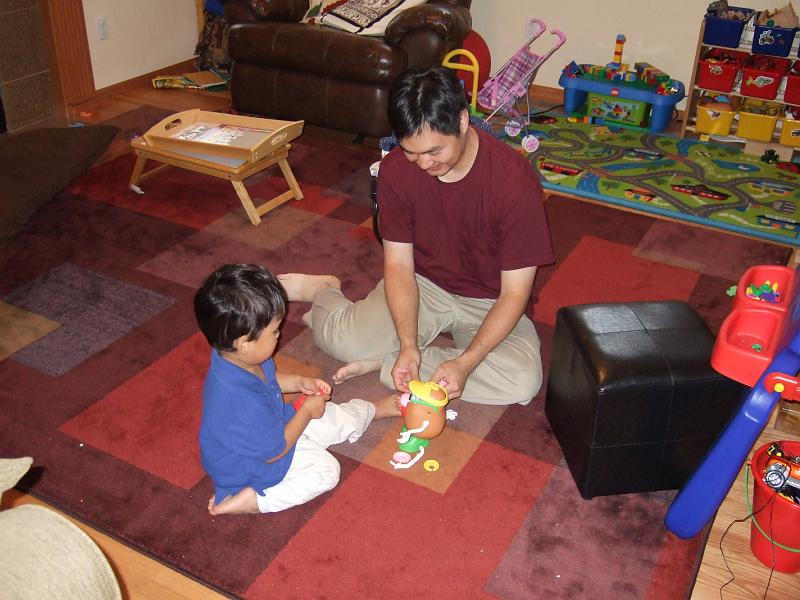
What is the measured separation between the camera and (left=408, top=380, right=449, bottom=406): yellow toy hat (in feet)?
6.48

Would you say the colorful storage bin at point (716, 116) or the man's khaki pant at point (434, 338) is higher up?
the colorful storage bin at point (716, 116)

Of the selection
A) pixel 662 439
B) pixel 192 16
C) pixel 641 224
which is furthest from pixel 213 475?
pixel 192 16

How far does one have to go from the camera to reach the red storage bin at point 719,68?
13.3 ft

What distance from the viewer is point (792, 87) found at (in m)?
3.95

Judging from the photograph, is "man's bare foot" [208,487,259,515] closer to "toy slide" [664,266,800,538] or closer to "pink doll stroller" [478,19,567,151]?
"toy slide" [664,266,800,538]

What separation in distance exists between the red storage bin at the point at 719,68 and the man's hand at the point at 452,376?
2.86 metres

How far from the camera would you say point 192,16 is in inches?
207

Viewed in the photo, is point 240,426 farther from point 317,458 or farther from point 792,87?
point 792,87

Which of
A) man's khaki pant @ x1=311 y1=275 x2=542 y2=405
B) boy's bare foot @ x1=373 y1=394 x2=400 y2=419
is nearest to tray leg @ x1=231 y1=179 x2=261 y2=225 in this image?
man's khaki pant @ x1=311 y1=275 x2=542 y2=405

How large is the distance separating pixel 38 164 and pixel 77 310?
3.68 ft

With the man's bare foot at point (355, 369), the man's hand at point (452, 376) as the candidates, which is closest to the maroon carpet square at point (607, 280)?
the man's bare foot at point (355, 369)

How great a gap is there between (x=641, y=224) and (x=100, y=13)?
3272 mm

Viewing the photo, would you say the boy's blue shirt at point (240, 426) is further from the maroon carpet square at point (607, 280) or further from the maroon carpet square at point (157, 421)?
the maroon carpet square at point (607, 280)

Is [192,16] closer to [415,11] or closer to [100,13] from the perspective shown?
[100,13]
